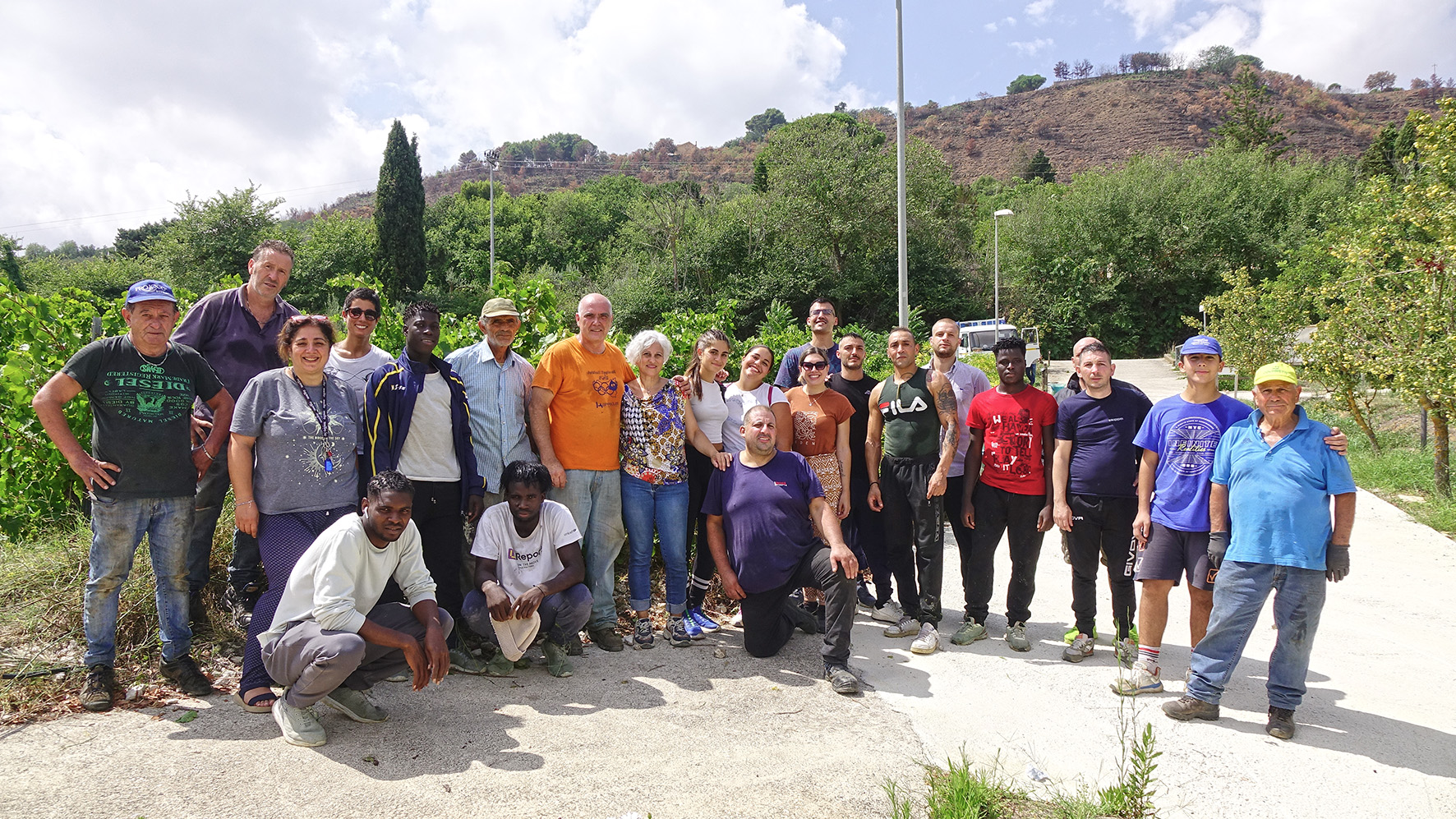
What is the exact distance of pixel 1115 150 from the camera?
3691 inches

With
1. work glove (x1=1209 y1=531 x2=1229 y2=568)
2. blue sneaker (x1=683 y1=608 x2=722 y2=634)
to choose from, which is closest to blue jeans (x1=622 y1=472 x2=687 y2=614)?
blue sneaker (x1=683 y1=608 x2=722 y2=634)

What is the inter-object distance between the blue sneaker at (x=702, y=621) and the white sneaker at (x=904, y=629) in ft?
3.81

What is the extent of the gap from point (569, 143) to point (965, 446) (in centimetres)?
18986

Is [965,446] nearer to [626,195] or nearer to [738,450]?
[738,450]

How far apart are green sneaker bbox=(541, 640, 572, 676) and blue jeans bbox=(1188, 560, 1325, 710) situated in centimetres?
335

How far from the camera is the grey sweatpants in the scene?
3461 mm

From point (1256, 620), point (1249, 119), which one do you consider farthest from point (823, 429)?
point (1249, 119)

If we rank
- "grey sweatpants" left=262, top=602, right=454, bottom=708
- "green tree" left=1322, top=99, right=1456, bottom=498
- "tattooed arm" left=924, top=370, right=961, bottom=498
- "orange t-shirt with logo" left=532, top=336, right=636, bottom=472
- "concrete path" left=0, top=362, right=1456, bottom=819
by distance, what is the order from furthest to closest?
"green tree" left=1322, top=99, right=1456, bottom=498 → "tattooed arm" left=924, top=370, right=961, bottom=498 → "orange t-shirt with logo" left=532, top=336, right=636, bottom=472 → "grey sweatpants" left=262, top=602, right=454, bottom=708 → "concrete path" left=0, top=362, right=1456, bottom=819

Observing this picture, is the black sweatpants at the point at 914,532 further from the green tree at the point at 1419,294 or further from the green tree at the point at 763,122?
the green tree at the point at 763,122

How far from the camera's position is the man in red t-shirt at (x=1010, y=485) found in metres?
5.00

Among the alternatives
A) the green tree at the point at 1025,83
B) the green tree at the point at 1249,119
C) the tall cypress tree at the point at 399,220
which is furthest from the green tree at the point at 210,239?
the green tree at the point at 1025,83

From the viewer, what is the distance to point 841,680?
440cm

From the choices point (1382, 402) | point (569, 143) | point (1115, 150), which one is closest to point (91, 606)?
point (1382, 402)

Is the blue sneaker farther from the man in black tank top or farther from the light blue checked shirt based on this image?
the light blue checked shirt
